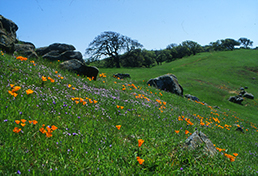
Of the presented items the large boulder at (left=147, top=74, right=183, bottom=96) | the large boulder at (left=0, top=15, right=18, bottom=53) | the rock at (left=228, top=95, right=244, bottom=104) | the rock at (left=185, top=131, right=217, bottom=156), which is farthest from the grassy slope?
the rock at (left=185, top=131, right=217, bottom=156)

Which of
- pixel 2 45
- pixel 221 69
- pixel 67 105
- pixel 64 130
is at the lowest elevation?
pixel 221 69

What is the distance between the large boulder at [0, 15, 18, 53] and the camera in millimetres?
9809

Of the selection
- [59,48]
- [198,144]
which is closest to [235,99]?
[59,48]

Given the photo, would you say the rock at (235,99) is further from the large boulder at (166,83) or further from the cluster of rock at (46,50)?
the cluster of rock at (46,50)

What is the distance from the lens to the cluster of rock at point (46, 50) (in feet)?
33.5

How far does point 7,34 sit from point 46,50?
7.07m

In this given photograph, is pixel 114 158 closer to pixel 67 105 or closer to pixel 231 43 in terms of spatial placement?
pixel 67 105

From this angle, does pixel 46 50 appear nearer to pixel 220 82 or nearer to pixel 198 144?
pixel 198 144

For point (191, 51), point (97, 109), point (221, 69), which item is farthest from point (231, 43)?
point (97, 109)

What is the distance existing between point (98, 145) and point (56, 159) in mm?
1155

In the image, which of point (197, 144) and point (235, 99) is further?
point (235, 99)

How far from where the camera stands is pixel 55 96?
21.2 feet

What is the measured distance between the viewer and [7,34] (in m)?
10.9

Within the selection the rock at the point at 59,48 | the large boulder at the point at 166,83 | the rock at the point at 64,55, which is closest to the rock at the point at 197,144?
the rock at the point at 64,55
